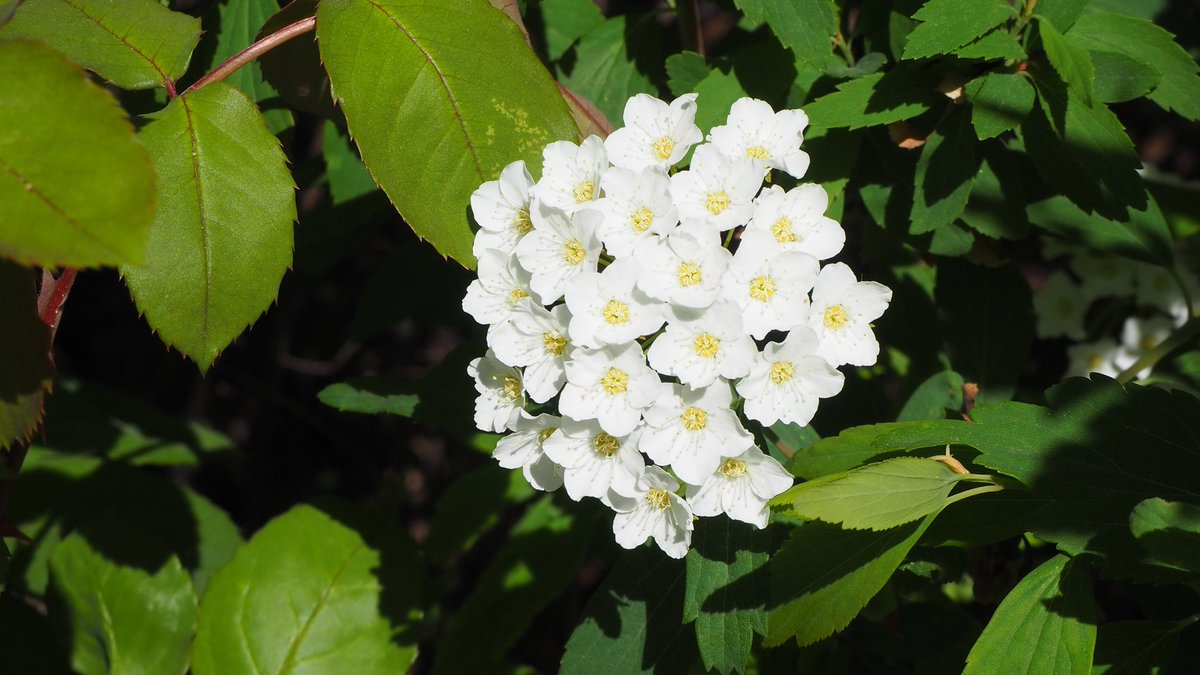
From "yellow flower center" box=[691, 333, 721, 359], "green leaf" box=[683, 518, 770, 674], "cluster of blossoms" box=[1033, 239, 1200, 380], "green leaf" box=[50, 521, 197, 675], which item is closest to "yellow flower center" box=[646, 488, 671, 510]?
"green leaf" box=[683, 518, 770, 674]

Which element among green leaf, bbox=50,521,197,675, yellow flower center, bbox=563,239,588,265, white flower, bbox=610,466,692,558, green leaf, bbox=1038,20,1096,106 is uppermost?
green leaf, bbox=1038,20,1096,106

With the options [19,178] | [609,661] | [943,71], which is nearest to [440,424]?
[609,661]

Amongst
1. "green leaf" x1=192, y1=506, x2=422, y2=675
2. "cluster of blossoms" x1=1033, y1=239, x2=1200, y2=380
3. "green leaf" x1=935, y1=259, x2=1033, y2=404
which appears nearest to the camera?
"green leaf" x1=192, y1=506, x2=422, y2=675

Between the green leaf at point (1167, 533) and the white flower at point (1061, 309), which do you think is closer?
the green leaf at point (1167, 533)

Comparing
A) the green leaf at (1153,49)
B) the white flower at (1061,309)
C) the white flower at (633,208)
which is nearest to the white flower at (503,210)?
the white flower at (633,208)

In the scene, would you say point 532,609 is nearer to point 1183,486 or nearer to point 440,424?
point 440,424

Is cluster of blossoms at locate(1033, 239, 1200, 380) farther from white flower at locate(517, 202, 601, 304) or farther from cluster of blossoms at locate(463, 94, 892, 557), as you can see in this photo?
white flower at locate(517, 202, 601, 304)

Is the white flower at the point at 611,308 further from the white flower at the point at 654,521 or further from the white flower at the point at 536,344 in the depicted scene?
the white flower at the point at 654,521
